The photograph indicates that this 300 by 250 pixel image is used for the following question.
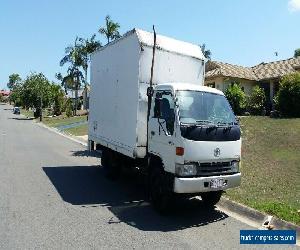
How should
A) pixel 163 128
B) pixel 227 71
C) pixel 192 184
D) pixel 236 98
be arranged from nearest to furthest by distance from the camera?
pixel 192 184, pixel 163 128, pixel 236 98, pixel 227 71

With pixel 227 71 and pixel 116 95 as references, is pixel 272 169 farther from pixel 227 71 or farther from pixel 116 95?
pixel 227 71

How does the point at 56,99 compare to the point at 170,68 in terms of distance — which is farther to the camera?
the point at 56,99

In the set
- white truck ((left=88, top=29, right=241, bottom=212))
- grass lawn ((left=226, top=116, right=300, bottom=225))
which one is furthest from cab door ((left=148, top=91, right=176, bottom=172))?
grass lawn ((left=226, top=116, right=300, bottom=225))

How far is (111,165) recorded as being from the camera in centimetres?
1202

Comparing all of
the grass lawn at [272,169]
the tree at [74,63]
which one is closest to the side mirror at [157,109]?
the grass lawn at [272,169]

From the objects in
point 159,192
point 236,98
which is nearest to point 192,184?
point 159,192

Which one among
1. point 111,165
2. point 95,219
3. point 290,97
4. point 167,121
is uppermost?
point 290,97

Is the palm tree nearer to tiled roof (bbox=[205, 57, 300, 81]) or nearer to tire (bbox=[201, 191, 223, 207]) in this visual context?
tiled roof (bbox=[205, 57, 300, 81])

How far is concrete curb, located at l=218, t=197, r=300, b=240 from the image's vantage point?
7.44 m

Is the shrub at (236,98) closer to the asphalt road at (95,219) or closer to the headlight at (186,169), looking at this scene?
the asphalt road at (95,219)

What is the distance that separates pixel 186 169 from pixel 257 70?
36173mm

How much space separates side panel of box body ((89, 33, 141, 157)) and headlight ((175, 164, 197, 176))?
5.95ft

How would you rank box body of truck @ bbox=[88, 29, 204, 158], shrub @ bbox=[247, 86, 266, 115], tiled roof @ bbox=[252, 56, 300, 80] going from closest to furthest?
box body of truck @ bbox=[88, 29, 204, 158] < shrub @ bbox=[247, 86, 266, 115] < tiled roof @ bbox=[252, 56, 300, 80]

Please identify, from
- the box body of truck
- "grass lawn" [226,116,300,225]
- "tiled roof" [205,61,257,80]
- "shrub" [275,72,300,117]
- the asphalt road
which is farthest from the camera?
"tiled roof" [205,61,257,80]
